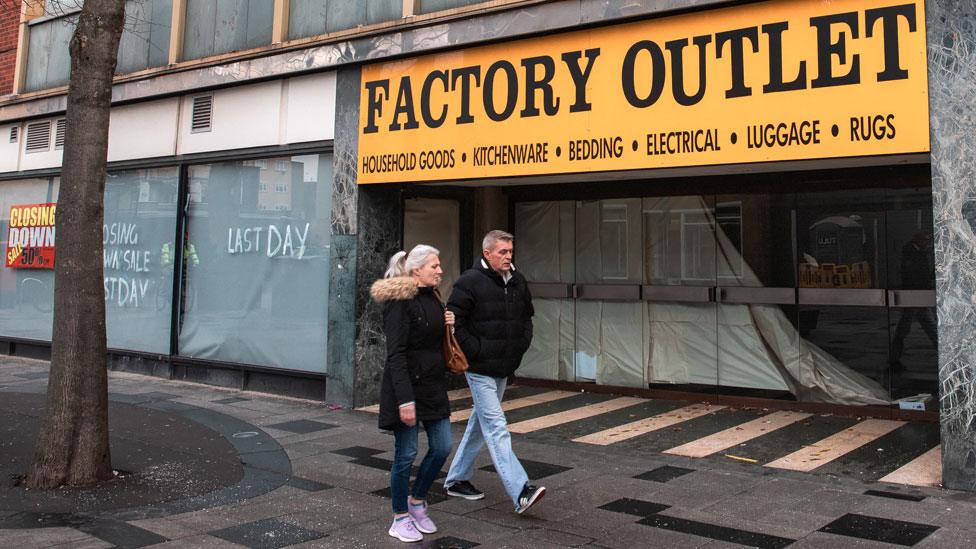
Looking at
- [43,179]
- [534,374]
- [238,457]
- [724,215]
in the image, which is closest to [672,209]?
[724,215]

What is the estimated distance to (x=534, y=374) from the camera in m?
11.0

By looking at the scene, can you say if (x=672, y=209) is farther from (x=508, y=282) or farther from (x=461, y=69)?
(x=508, y=282)

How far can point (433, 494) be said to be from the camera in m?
5.87

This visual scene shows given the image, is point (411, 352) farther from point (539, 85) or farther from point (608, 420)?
point (608, 420)

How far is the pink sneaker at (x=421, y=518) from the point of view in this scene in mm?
4969

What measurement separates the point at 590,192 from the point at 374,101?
9.67 feet

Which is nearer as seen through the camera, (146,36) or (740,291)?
(740,291)

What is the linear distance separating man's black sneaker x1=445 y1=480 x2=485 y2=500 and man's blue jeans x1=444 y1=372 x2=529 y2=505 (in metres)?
0.04

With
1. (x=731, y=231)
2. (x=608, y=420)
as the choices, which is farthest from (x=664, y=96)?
(x=608, y=420)

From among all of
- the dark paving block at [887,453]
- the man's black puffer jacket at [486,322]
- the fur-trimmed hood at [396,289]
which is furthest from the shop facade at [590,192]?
the fur-trimmed hood at [396,289]

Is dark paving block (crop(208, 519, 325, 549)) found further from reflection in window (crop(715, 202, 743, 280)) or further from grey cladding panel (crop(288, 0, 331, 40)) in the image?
grey cladding panel (crop(288, 0, 331, 40))

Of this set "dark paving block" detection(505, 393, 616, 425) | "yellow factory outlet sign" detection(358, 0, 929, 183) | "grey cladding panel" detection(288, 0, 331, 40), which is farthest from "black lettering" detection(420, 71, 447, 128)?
"dark paving block" detection(505, 393, 616, 425)

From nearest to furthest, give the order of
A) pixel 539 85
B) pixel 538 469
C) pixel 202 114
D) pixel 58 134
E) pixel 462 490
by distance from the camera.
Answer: pixel 462 490 < pixel 538 469 < pixel 539 85 < pixel 202 114 < pixel 58 134

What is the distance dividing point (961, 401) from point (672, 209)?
14.6 ft
